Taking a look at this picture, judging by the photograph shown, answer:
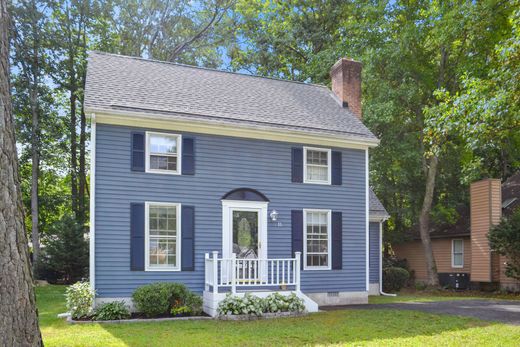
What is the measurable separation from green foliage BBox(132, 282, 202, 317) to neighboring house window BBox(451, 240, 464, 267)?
45.5ft

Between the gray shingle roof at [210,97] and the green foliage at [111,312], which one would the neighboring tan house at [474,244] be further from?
the green foliage at [111,312]

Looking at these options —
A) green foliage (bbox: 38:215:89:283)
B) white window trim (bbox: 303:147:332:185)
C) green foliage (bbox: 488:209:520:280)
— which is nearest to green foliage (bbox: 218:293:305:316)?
white window trim (bbox: 303:147:332:185)

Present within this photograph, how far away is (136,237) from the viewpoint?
1147cm

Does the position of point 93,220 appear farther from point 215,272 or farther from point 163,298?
point 215,272

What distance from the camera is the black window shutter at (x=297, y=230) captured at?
13.3 m

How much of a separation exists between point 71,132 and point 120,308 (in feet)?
52.3

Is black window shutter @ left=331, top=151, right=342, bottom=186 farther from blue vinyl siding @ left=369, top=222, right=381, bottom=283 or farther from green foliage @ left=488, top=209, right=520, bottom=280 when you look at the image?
green foliage @ left=488, top=209, right=520, bottom=280

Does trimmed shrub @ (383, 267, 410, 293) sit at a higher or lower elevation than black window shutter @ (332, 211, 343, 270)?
lower

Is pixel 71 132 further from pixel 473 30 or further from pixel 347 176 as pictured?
pixel 473 30

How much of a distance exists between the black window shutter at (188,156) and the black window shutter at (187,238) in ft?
3.08

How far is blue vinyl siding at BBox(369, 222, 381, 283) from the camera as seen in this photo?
16.9 meters

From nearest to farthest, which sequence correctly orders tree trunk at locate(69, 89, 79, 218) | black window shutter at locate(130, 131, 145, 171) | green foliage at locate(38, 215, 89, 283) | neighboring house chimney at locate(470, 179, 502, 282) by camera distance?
black window shutter at locate(130, 131, 145, 171) < neighboring house chimney at locate(470, 179, 502, 282) < green foliage at locate(38, 215, 89, 283) < tree trunk at locate(69, 89, 79, 218)

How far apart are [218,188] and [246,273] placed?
240 cm

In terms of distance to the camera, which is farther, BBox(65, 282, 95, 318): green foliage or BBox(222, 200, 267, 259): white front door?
BBox(222, 200, 267, 259): white front door
